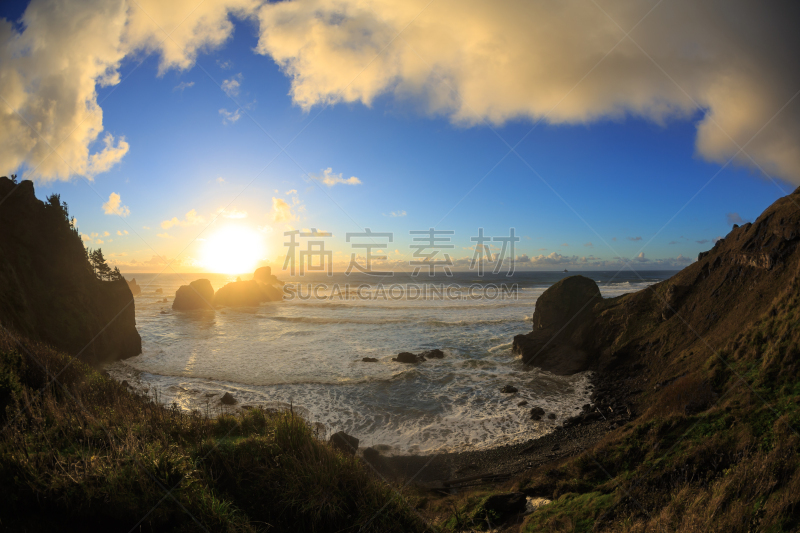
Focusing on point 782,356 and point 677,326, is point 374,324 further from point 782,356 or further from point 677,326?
point 782,356

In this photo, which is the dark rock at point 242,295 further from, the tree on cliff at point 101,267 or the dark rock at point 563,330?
the dark rock at point 563,330

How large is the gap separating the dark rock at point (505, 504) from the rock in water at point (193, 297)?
44.7 metres

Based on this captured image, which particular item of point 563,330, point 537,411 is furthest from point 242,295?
point 537,411

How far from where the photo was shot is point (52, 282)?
54.6 feet

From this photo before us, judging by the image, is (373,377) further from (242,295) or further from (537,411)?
(242,295)

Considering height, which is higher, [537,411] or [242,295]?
[242,295]

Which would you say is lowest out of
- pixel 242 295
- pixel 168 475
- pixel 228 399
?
pixel 228 399

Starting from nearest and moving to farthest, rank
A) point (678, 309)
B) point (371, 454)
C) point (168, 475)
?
point (168, 475), point (371, 454), point (678, 309)

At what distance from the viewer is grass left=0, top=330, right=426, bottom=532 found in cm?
358

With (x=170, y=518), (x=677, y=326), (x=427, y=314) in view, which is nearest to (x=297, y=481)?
(x=170, y=518)

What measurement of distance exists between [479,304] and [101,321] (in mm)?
35385

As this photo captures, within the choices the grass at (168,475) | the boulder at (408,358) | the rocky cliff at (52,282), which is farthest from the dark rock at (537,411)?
the rocky cliff at (52,282)

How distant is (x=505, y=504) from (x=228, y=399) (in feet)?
37.3

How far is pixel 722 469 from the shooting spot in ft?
18.6
